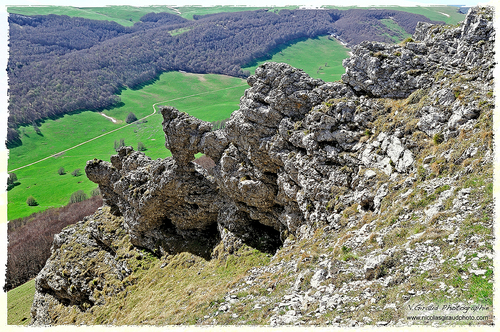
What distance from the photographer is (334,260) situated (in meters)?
18.4

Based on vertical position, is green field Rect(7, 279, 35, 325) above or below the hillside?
below

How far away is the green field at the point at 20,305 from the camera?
62.3 meters

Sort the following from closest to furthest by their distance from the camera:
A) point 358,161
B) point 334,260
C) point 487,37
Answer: point 334,260 < point 487,37 < point 358,161

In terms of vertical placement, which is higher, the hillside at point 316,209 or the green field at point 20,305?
the hillside at point 316,209

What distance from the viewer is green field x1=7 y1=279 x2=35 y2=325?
62.3 meters

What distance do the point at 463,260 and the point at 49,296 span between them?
62657 mm

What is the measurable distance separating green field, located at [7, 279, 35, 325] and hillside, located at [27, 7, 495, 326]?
16932mm

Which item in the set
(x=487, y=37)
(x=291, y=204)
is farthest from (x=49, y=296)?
(x=487, y=37)

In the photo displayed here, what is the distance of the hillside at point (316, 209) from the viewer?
1492 cm

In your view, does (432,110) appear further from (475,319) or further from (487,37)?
(475,319)

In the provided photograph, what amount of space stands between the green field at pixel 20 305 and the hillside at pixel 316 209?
16932mm

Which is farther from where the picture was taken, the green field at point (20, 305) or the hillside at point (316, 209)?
the green field at point (20, 305)

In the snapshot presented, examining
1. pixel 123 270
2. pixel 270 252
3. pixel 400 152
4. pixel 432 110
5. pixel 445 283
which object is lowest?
pixel 123 270

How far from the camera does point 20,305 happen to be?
2729 inches
